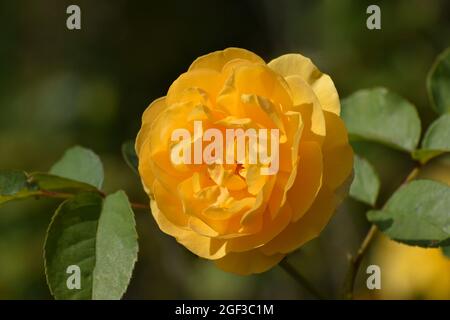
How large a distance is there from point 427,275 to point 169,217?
1.04m

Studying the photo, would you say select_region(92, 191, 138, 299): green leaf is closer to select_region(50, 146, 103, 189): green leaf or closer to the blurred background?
select_region(50, 146, 103, 189): green leaf

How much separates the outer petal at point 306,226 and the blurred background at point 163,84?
94 cm

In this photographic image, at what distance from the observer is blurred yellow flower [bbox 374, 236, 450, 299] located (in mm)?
1938

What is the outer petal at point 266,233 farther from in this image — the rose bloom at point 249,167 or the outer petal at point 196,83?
the outer petal at point 196,83

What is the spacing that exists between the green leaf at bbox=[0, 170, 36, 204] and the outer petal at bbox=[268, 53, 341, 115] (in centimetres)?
41

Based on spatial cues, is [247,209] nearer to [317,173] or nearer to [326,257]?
[317,173]

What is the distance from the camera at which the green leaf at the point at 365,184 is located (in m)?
1.40

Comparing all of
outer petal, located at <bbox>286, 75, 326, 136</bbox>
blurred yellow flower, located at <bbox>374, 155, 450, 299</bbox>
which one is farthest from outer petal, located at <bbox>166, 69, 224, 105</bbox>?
blurred yellow flower, located at <bbox>374, 155, 450, 299</bbox>

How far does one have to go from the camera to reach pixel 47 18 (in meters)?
3.09

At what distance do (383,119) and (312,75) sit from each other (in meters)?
0.37

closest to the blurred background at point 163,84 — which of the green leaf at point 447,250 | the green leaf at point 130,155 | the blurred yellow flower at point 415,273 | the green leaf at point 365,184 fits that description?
the blurred yellow flower at point 415,273

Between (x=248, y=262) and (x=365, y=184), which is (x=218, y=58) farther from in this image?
(x=365, y=184)

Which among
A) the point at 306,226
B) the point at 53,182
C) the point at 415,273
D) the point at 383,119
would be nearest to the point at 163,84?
the point at 415,273
